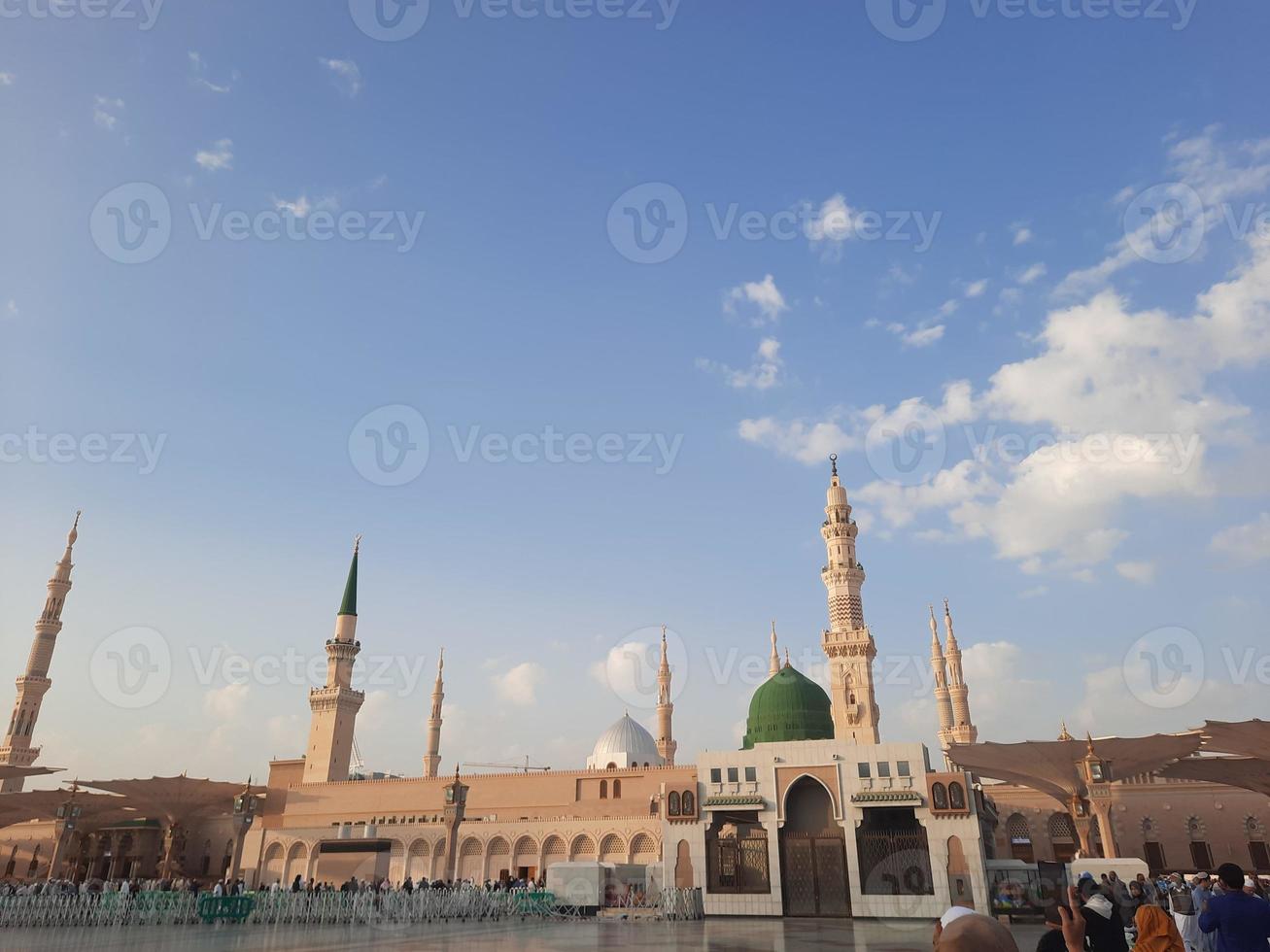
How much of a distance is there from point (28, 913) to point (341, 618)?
1407 inches

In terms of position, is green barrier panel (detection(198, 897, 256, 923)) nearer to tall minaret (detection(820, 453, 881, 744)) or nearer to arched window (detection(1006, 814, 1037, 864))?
tall minaret (detection(820, 453, 881, 744))

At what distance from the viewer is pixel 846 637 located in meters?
47.1

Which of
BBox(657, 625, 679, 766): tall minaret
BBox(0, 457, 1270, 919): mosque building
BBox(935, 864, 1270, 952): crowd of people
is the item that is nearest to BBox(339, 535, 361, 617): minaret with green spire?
BBox(0, 457, 1270, 919): mosque building

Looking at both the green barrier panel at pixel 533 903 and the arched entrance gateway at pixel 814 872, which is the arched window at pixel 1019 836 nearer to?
the arched entrance gateway at pixel 814 872

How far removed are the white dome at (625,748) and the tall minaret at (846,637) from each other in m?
15.3

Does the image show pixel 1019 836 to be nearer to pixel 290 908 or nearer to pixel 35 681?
pixel 290 908

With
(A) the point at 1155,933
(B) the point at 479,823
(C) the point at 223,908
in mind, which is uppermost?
(B) the point at 479,823

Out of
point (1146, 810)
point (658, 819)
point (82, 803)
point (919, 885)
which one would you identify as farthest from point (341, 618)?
point (1146, 810)

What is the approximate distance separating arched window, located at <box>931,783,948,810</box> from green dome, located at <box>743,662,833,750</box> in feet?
39.4

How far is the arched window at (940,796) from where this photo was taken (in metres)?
26.0

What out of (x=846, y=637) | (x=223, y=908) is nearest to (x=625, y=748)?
(x=846, y=637)

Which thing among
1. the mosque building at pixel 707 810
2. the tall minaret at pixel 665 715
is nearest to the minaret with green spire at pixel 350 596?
the mosque building at pixel 707 810

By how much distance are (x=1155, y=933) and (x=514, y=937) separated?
14.0 metres

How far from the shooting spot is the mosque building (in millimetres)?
26344
